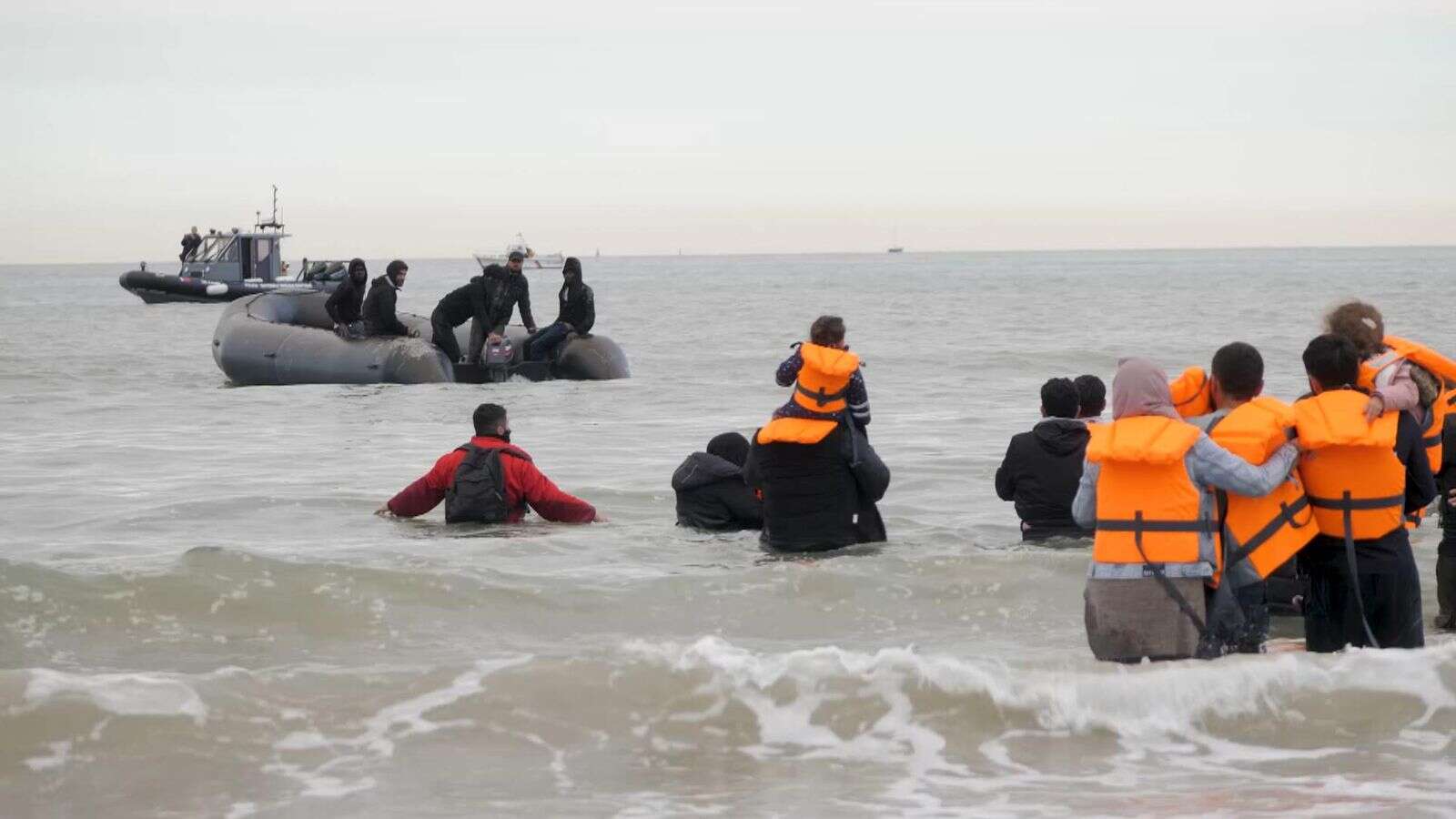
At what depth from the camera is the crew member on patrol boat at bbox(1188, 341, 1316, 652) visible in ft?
19.1

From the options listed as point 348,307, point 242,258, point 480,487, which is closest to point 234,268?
point 242,258

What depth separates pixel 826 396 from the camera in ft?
27.9

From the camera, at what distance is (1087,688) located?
657 cm

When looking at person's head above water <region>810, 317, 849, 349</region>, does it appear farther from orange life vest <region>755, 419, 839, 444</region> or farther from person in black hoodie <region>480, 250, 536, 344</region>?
person in black hoodie <region>480, 250, 536, 344</region>

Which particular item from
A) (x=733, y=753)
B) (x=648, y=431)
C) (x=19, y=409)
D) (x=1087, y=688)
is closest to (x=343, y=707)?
(x=733, y=753)

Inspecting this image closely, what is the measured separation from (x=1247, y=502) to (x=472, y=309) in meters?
16.5

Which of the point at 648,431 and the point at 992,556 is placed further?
the point at 648,431

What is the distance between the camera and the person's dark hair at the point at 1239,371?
5.91m

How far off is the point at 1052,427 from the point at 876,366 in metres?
21.4

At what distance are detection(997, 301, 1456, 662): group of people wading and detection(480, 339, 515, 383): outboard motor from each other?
52.5ft

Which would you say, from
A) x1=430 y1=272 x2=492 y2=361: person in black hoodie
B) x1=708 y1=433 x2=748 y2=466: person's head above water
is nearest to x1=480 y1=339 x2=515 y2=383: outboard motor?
x1=430 y1=272 x2=492 y2=361: person in black hoodie

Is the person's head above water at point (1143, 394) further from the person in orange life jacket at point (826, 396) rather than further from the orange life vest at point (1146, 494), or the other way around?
the person in orange life jacket at point (826, 396)

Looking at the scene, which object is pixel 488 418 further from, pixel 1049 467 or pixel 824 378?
pixel 1049 467

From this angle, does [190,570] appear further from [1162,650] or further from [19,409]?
[19,409]
